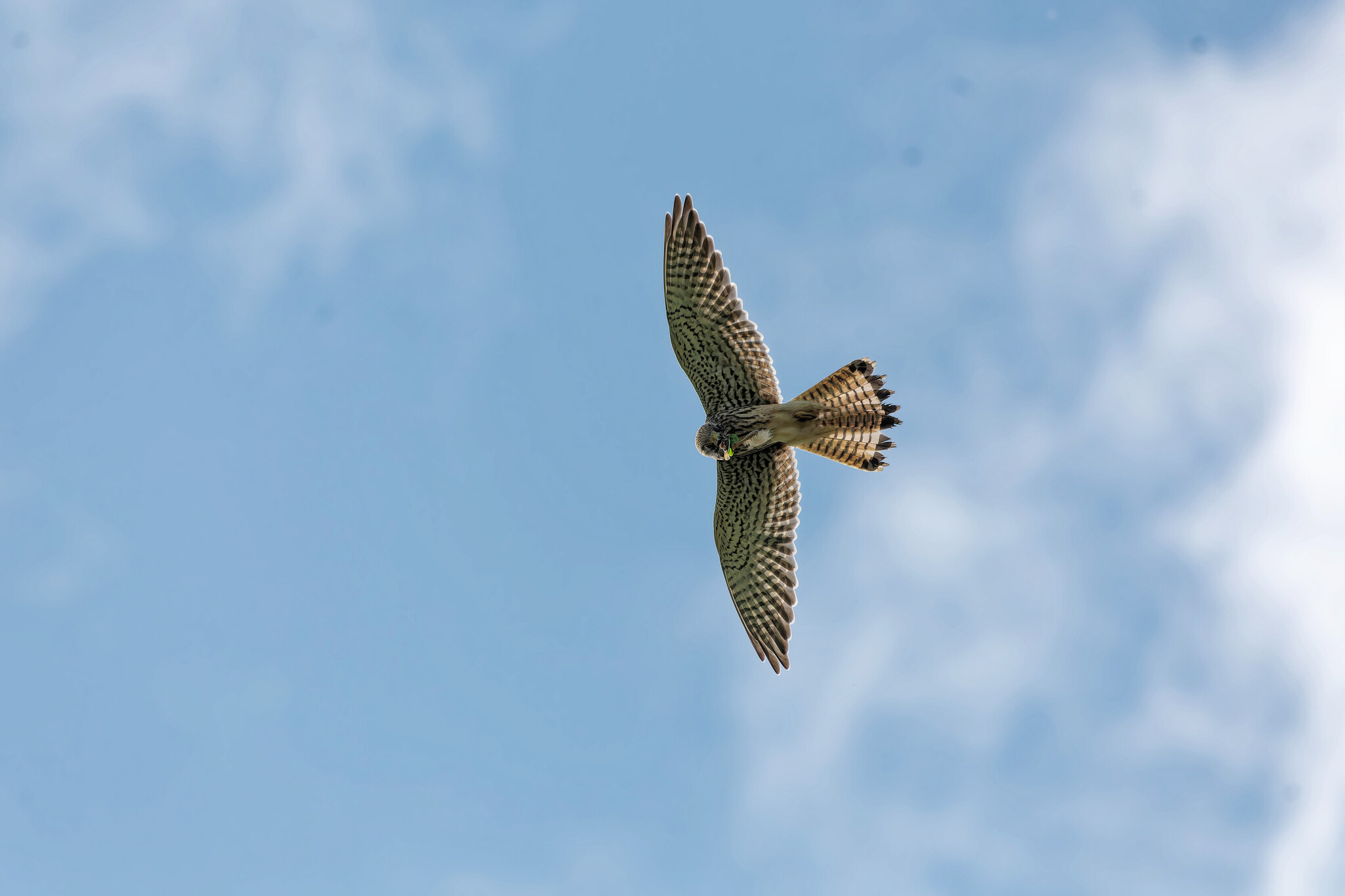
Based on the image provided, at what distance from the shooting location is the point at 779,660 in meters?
12.8

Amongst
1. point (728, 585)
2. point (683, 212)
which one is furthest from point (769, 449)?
point (683, 212)

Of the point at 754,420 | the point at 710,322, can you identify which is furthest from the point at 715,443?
the point at 710,322

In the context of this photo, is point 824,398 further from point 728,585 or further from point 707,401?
point 728,585

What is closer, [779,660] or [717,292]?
[717,292]

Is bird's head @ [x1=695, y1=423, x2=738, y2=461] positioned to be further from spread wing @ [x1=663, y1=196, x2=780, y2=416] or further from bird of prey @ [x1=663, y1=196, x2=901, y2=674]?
spread wing @ [x1=663, y1=196, x2=780, y2=416]

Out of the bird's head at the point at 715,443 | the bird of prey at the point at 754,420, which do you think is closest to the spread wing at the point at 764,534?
the bird of prey at the point at 754,420

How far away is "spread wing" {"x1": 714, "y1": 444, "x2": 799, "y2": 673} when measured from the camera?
12.7m

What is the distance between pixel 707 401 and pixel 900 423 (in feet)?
7.32

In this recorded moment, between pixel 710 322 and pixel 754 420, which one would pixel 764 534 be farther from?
pixel 710 322

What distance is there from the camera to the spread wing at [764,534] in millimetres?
12672

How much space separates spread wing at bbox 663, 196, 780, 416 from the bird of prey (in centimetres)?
1

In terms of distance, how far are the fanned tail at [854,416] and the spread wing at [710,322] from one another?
2.16ft

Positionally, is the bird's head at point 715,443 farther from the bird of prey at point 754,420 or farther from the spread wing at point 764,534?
the spread wing at point 764,534

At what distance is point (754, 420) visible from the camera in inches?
471
